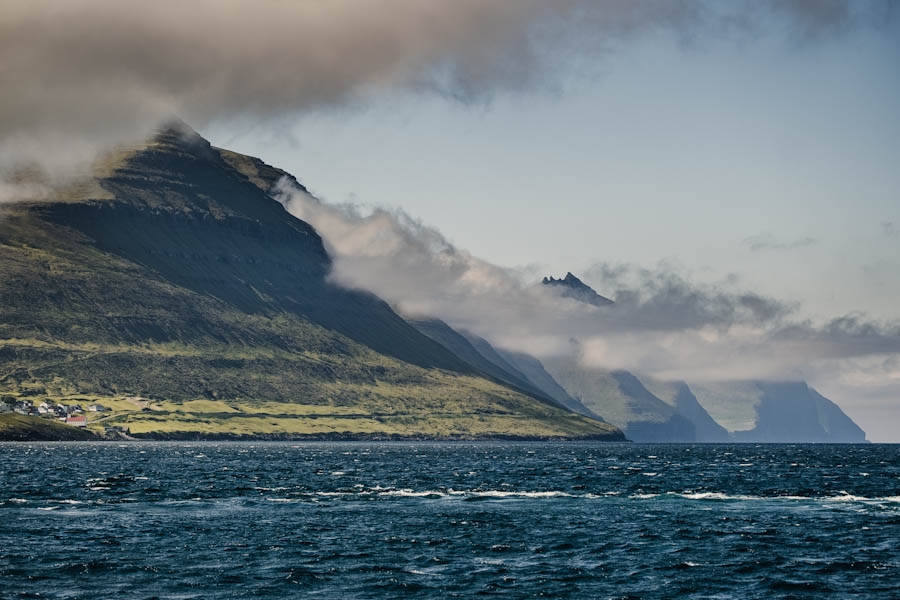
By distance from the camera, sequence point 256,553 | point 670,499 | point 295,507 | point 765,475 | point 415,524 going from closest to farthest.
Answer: point 256,553 → point 415,524 → point 295,507 → point 670,499 → point 765,475

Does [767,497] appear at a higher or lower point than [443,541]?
higher

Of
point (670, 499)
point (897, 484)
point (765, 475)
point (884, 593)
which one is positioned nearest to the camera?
point (884, 593)

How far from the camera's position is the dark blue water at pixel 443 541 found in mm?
67562

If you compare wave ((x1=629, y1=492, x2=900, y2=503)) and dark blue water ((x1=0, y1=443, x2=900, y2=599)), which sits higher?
wave ((x1=629, y1=492, x2=900, y2=503))

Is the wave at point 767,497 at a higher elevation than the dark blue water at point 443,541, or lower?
higher

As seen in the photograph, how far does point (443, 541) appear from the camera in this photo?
8856cm

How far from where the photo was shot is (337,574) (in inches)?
2822

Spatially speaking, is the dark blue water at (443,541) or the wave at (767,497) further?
the wave at (767,497)

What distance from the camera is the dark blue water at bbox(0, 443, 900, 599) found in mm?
67562

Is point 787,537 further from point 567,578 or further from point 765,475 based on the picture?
point 765,475

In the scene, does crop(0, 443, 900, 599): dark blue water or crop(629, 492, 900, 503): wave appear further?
crop(629, 492, 900, 503): wave

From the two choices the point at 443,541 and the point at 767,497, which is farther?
the point at 767,497

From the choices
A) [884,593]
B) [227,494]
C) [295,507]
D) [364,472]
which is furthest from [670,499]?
[364,472]

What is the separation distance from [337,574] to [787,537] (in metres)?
42.9
